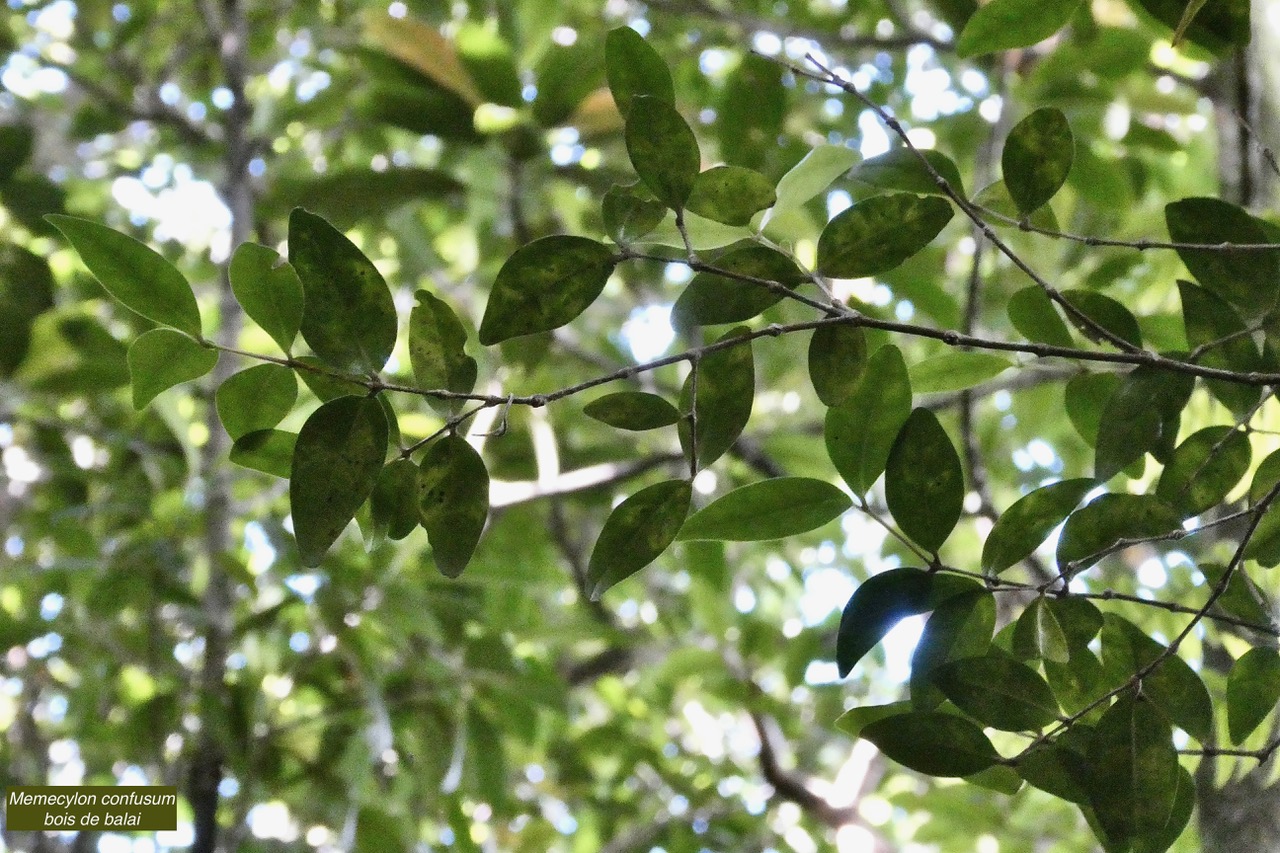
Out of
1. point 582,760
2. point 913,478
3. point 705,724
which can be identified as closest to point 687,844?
point 582,760

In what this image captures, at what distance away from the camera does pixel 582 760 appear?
2.10m

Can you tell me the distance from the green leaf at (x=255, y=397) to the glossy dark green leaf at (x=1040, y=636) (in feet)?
1.52

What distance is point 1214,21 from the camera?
2.53 ft

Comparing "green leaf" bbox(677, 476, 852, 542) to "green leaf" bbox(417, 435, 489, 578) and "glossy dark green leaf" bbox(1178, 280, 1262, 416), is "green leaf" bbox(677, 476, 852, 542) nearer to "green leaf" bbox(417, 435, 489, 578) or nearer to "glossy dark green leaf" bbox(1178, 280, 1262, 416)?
"green leaf" bbox(417, 435, 489, 578)

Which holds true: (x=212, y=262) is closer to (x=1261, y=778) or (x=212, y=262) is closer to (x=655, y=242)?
(x=655, y=242)

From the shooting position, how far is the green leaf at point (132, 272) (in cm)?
60

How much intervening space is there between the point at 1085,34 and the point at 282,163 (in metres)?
1.47

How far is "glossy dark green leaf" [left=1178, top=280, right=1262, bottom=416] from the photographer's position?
0.68m

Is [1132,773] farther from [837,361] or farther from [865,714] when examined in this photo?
[837,361]

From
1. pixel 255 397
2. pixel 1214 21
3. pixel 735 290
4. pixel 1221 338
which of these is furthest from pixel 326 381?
pixel 1214 21

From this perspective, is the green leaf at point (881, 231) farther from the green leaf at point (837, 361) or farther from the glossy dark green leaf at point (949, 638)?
the glossy dark green leaf at point (949, 638)

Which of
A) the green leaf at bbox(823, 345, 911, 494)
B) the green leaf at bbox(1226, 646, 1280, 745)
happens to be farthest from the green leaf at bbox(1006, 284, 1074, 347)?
the green leaf at bbox(1226, 646, 1280, 745)

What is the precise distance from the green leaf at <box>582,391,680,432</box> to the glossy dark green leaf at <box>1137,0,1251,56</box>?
488mm

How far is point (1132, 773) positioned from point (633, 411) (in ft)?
1.13
